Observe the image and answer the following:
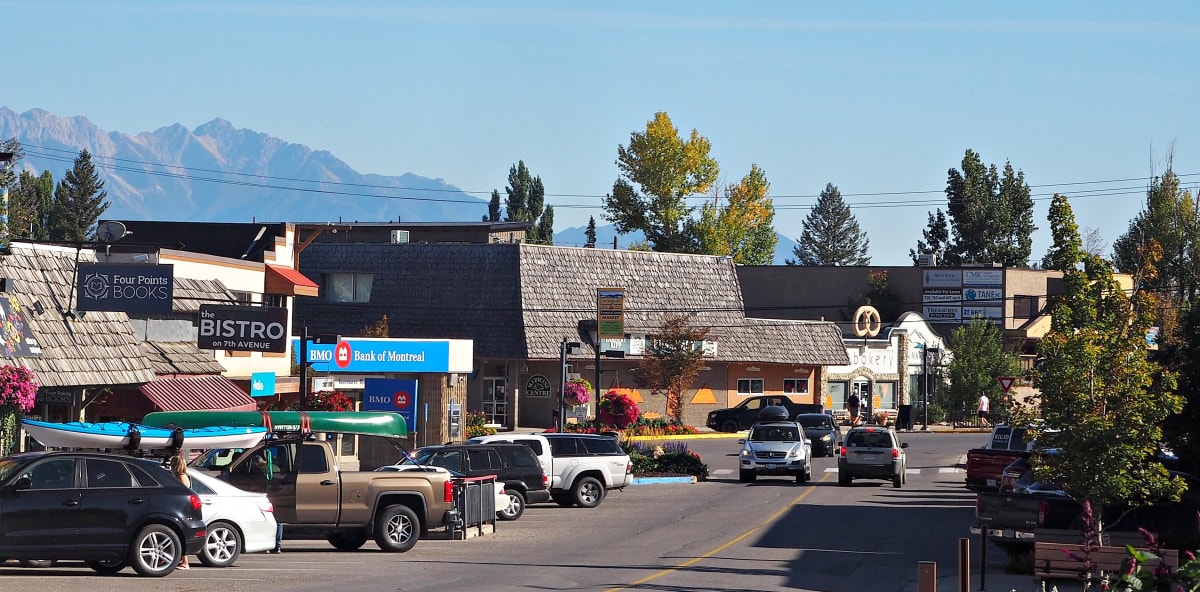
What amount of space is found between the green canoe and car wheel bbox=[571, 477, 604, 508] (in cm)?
420

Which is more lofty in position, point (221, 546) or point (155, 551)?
point (155, 551)

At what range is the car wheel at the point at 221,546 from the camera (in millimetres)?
19797

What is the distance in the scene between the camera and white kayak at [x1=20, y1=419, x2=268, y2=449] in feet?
71.7

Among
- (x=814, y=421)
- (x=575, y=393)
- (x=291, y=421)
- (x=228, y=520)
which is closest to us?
(x=228, y=520)

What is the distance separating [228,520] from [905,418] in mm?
52579

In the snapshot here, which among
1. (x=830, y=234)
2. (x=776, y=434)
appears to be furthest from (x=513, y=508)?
(x=830, y=234)

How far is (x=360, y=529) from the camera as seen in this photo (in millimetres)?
22812

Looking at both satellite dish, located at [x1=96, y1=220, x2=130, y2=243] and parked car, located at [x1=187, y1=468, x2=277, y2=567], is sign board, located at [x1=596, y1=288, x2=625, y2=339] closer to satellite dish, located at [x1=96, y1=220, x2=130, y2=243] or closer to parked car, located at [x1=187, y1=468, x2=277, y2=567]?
satellite dish, located at [x1=96, y1=220, x2=130, y2=243]

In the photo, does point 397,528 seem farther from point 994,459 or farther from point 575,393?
point 575,393

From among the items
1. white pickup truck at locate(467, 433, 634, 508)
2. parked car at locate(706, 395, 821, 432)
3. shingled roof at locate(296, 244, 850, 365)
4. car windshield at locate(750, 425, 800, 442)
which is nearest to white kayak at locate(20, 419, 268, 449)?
white pickup truck at locate(467, 433, 634, 508)

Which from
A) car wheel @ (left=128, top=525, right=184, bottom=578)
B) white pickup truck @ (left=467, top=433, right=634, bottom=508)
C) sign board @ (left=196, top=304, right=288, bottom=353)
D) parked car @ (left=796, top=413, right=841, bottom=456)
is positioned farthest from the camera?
parked car @ (left=796, top=413, right=841, bottom=456)

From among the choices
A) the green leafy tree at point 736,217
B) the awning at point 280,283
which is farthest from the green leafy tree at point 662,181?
the awning at point 280,283

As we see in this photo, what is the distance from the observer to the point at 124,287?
101ft

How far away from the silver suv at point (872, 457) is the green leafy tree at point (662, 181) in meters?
59.2
